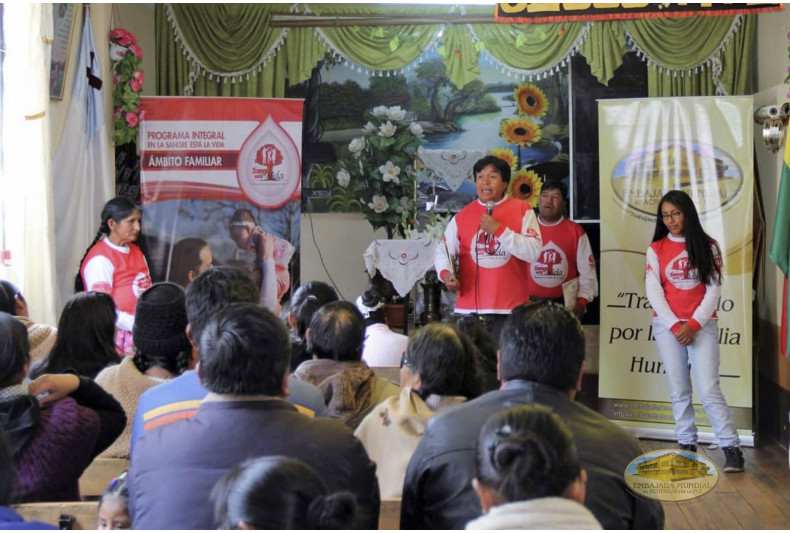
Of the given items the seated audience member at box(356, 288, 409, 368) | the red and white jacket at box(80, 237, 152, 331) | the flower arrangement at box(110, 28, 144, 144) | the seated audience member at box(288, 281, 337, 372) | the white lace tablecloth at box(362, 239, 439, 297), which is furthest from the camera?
the white lace tablecloth at box(362, 239, 439, 297)

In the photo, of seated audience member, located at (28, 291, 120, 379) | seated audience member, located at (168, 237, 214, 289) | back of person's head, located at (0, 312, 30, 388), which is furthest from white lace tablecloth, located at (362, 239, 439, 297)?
back of person's head, located at (0, 312, 30, 388)

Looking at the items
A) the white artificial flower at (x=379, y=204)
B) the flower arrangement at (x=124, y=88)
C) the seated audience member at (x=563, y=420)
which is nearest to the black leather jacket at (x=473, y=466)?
the seated audience member at (x=563, y=420)

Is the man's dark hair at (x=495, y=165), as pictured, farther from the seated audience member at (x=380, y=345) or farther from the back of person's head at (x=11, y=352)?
the back of person's head at (x=11, y=352)

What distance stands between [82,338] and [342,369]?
0.84 metres

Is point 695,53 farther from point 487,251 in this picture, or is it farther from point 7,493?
point 7,493

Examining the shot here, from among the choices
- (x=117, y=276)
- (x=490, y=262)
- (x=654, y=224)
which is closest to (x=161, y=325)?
(x=117, y=276)

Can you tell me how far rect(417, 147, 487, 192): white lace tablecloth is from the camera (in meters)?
Answer: 7.71

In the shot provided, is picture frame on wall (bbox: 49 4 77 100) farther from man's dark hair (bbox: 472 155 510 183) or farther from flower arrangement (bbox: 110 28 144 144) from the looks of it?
man's dark hair (bbox: 472 155 510 183)

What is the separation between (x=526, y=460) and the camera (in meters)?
1.44

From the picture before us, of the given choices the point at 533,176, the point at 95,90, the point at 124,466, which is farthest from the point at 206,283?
the point at 533,176

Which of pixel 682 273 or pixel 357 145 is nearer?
pixel 682 273

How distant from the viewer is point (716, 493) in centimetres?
455

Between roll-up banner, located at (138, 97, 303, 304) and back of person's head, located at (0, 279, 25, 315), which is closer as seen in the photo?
back of person's head, located at (0, 279, 25, 315)

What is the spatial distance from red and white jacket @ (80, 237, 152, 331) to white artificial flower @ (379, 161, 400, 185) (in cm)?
283
